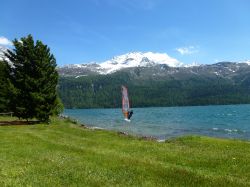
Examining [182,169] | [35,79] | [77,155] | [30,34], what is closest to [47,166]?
[77,155]

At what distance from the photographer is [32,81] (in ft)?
218

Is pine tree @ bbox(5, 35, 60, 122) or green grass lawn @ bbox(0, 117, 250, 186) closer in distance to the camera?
green grass lawn @ bbox(0, 117, 250, 186)

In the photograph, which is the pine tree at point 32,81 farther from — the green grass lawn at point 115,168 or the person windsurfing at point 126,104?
the green grass lawn at point 115,168

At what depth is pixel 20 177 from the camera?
61.4 feet

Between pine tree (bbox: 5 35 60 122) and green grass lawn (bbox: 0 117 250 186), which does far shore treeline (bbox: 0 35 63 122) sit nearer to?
pine tree (bbox: 5 35 60 122)

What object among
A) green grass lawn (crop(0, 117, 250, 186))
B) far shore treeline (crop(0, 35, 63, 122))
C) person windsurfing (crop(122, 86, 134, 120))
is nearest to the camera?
green grass lawn (crop(0, 117, 250, 186))

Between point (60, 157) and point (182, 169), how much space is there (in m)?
8.35

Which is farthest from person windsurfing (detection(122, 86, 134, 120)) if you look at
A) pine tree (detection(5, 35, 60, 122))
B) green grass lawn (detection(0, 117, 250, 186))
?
green grass lawn (detection(0, 117, 250, 186))

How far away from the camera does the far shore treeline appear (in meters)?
66.8

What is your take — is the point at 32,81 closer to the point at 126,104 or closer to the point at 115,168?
the point at 126,104

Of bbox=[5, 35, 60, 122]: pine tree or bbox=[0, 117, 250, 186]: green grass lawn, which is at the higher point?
bbox=[5, 35, 60, 122]: pine tree

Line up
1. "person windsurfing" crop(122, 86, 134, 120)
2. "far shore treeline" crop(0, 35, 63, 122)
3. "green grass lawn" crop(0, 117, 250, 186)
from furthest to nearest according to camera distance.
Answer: "far shore treeline" crop(0, 35, 63, 122) < "person windsurfing" crop(122, 86, 134, 120) < "green grass lawn" crop(0, 117, 250, 186)

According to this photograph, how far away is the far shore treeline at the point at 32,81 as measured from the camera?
66750 millimetres

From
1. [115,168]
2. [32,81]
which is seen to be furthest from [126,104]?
[115,168]
